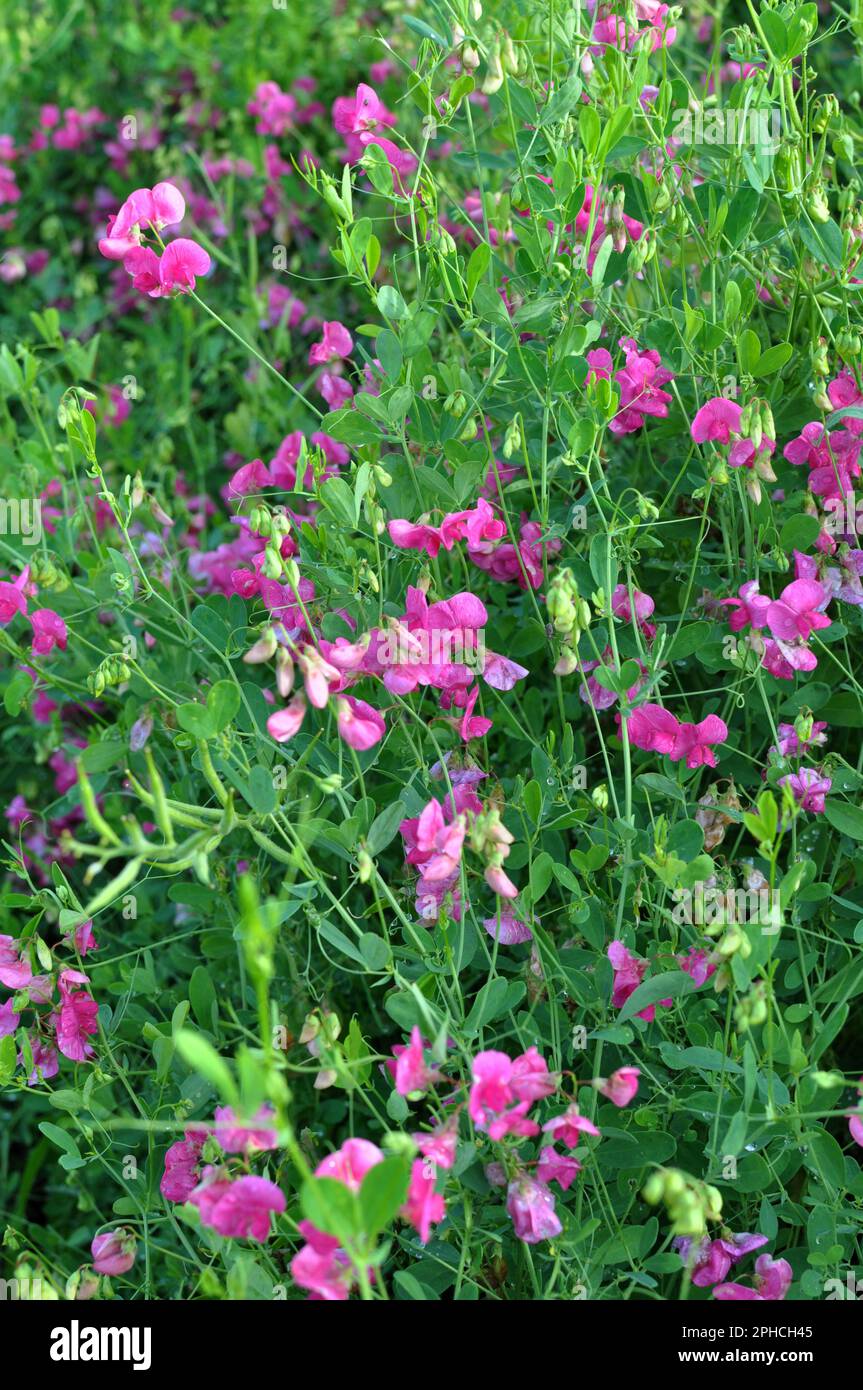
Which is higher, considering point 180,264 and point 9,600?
point 180,264

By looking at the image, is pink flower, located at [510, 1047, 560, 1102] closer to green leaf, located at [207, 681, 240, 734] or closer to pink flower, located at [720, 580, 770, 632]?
green leaf, located at [207, 681, 240, 734]

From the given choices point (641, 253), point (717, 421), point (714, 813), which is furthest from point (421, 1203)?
point (641, 253)

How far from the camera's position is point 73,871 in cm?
205

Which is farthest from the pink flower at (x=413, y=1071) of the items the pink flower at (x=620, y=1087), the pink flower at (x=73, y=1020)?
the pink flower at (x=73, y=1020)

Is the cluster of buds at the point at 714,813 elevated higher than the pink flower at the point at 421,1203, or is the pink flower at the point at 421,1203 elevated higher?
the cluster of buds at the point at 714,813

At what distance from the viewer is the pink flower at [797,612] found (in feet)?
4.26

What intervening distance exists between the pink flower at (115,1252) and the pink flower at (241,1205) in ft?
0.93

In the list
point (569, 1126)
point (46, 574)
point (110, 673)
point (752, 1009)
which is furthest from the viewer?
point (46, 574)

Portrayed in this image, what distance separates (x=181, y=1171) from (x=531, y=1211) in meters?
0.39

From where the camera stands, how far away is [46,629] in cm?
155

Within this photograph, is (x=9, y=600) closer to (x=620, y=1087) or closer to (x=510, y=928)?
(x=510, y=928)

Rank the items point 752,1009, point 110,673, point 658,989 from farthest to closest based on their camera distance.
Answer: point 110,673
point 658,989
point 752,1009

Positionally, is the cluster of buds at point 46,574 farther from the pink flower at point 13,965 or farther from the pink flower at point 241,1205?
the pink flower at point 241,1205

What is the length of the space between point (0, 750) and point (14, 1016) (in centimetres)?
101
